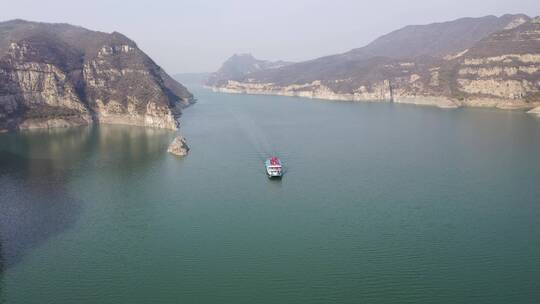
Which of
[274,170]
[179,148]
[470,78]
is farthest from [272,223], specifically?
[470,78]

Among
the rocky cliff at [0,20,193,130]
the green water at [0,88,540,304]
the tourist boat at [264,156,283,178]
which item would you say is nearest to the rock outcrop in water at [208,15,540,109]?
the green water at [0,88,540,304]

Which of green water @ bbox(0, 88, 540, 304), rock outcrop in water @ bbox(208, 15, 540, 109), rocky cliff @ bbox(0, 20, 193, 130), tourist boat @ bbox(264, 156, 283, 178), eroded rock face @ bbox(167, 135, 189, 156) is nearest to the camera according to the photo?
green water @ bbox(0, 88, 540, 304)

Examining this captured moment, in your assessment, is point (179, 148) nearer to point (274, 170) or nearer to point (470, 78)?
point (274, 170)

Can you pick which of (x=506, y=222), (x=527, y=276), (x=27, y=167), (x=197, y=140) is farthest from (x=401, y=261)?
(x=197, y=140)

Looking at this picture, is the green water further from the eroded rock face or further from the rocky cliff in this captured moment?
the rocky cliff

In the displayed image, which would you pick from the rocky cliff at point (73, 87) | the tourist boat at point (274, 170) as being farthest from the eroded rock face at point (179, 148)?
the rocky cliff at point (73, 87)
